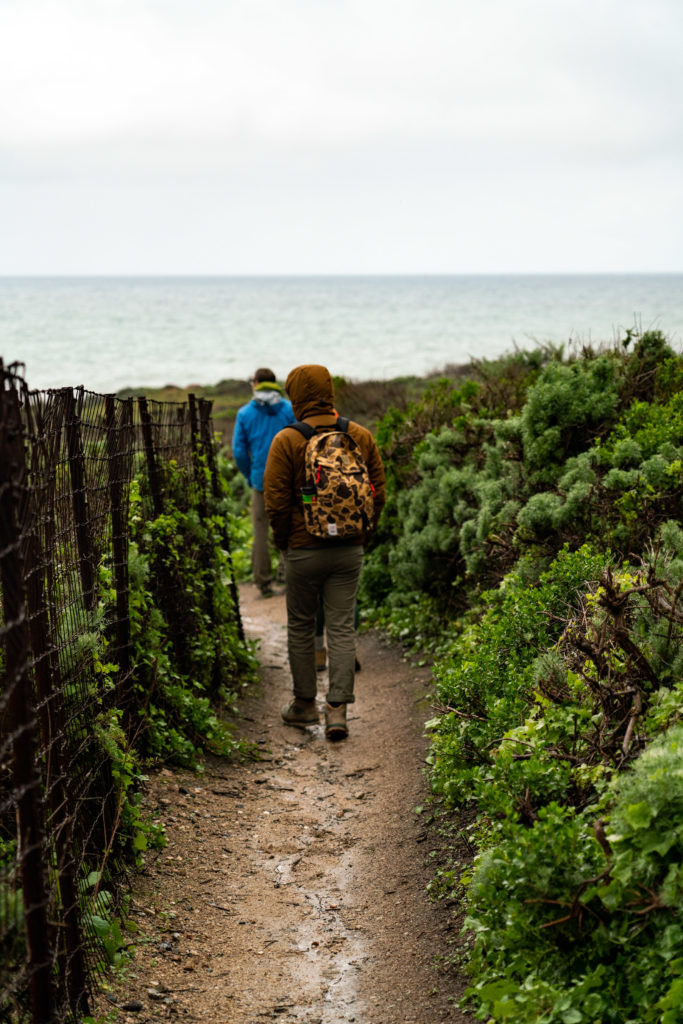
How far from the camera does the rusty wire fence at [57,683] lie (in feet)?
8.43

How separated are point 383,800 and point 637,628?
2160mm

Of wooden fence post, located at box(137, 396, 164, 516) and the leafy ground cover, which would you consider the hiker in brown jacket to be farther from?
the leafy ground cover

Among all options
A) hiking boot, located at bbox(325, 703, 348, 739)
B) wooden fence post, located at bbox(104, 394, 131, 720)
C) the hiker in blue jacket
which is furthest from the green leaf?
the hiker in blue jacket

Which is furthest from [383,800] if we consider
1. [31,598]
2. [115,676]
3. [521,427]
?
[31,598]

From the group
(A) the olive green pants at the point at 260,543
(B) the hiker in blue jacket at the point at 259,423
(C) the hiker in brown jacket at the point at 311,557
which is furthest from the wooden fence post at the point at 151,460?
(A) the olive green pants at the point at 260,543

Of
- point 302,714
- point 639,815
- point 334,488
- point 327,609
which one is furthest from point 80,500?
point 302,714

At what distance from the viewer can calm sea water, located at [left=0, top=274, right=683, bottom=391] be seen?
188ft

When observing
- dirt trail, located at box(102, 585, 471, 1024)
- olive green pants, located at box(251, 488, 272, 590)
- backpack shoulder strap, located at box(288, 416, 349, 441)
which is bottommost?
dirt trail, located at box(102, 585, 471, 1024)

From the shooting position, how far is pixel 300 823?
540 centimetres

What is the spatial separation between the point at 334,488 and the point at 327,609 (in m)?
1.03

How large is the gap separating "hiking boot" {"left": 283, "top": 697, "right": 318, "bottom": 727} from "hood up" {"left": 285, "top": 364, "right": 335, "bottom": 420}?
2.00 m

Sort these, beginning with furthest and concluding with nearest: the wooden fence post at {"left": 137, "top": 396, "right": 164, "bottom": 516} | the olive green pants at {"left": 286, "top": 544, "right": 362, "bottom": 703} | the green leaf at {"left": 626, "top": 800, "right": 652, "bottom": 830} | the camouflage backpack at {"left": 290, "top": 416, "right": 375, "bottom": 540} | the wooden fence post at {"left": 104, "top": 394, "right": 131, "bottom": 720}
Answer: the olive green pants at {"left": 286, "top": 544, "right": 362, "bottom": 703}, the camouflage backpack at {"left": 290, "top": 416, "right": 375, "bottom": 540}, the wooden fence post at {"left": 137, "top": 396, "right": 164, "bottom": 516}, the wooden fence post at {"left": 104, "top": 394, "right": 131, "bottom": 720}, the green leaf at {"left": 626, "top": 800, "right": 652, "bottom": 830}

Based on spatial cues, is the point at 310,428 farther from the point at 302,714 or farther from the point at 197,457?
the point at 302,714

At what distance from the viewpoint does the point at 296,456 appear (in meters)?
6.21
